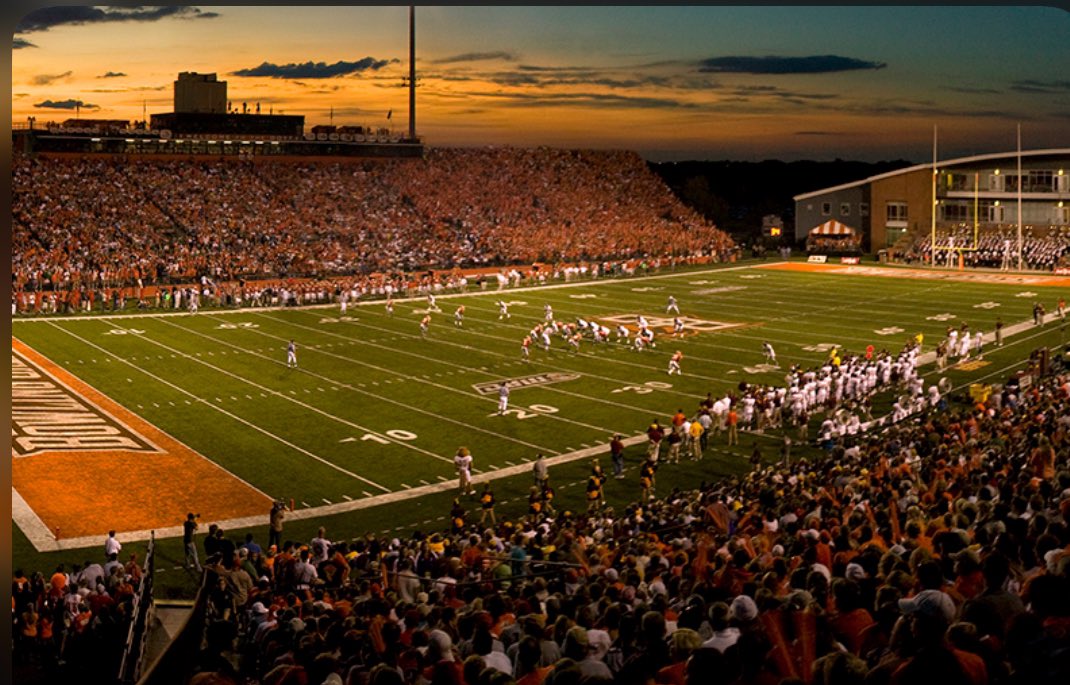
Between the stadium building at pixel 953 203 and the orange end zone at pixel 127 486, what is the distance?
42.8 m

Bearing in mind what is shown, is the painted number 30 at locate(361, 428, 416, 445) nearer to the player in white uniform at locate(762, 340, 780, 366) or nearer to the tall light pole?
the player in white uniform at locate(762, 340, 780, 366)

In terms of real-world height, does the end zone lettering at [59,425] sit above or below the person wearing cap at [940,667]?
below

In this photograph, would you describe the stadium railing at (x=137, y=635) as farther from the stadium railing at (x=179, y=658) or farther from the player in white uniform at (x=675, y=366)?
the player in white uniform at (x=675, y=366)

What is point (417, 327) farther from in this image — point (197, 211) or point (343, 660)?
point (343, 660)

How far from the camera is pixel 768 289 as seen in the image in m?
40.9

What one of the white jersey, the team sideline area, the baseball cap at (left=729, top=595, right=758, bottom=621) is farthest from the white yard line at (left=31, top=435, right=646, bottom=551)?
the baseball cap at (left=729, top=595, right=758, bottom=621)

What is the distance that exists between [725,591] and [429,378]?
60.8ft

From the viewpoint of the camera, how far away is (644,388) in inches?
922

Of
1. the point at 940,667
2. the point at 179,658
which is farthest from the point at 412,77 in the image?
the point at 940,667

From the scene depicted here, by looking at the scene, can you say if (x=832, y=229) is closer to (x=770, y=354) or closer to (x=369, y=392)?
(x=770, y=354)

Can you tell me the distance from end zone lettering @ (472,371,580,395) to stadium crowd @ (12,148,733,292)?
16.8 metres

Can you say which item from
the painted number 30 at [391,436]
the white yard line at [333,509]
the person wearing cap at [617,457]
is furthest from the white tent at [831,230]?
the person wearing cap at [617,457]

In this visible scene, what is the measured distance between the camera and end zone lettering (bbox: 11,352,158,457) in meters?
18.9

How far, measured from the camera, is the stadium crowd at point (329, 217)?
39.5 metres
